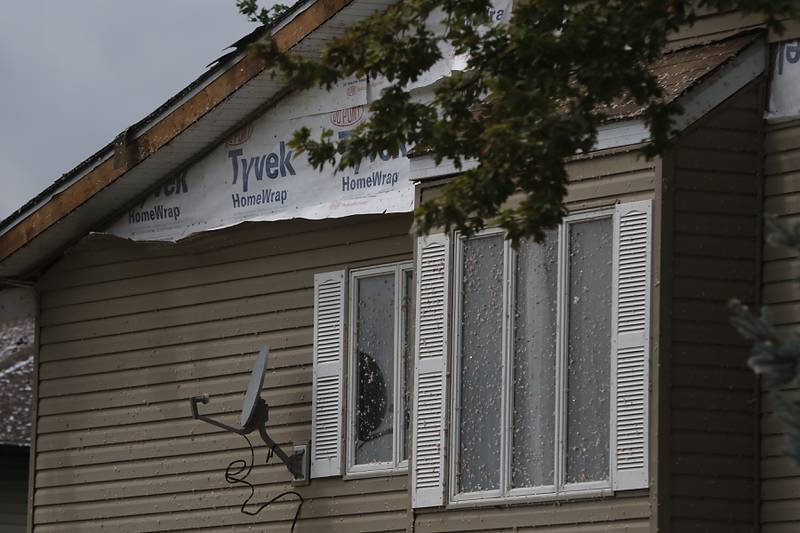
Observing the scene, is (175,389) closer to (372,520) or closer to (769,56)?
(372,520)

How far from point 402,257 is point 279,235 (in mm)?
1441

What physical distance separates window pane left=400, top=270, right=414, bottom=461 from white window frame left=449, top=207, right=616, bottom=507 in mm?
1509

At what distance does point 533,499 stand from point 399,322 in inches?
107

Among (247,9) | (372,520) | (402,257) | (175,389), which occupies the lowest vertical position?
(372,520)

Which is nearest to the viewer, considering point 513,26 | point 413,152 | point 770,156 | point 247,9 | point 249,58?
point 513,26

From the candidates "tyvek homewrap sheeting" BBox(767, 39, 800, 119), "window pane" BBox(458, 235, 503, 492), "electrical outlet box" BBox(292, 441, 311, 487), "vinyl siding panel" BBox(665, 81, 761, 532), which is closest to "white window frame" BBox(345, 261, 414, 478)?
"electrical outlet box" BBox(292, 441, 311, 487)

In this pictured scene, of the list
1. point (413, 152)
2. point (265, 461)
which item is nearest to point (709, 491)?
point (413, 152)

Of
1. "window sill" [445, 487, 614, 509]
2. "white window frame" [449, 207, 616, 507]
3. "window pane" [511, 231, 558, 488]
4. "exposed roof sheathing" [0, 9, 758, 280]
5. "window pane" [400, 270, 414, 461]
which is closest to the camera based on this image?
"window sill" [445, 487, 614, 509]

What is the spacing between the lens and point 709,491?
10.9 meters

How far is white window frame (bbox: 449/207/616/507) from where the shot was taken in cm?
1120

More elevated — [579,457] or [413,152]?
[413,152]

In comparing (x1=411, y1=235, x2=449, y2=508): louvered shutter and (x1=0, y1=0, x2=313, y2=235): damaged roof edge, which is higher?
(x1=0, y1=0, x2=313, y2=235): damaged roof edge

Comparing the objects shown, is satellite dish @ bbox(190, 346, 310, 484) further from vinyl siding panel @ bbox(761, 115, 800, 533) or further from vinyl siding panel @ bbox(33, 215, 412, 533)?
vinyl siding panel @ bbox(761, 115, 800, 533)

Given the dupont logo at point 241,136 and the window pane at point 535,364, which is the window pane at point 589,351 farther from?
the dupont logo at point 241,136
